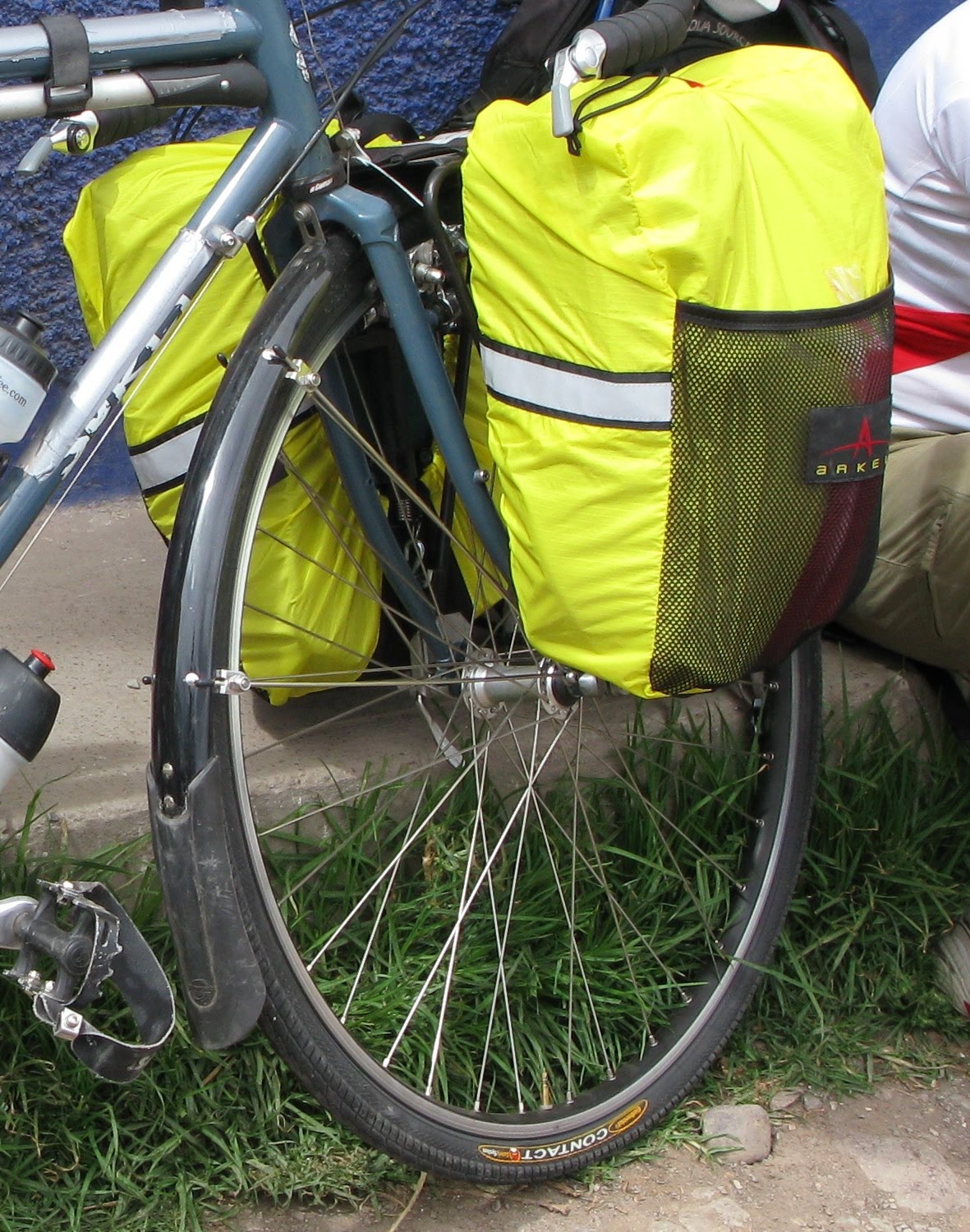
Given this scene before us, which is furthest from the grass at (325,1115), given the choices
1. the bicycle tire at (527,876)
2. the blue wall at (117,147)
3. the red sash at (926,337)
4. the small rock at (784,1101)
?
the blue wall at (117,147)

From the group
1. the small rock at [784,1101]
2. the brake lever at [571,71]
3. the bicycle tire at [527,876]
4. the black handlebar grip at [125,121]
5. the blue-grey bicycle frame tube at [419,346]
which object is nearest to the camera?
the brake lever at [571,71]

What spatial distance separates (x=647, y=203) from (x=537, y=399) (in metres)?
0.22

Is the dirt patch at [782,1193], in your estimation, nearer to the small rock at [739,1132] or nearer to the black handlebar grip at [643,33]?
the small rock at [739,1132]

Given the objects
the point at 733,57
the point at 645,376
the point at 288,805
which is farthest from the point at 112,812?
the point at 733,57

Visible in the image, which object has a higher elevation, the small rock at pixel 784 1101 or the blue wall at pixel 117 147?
the blue wall at pixel 117 147

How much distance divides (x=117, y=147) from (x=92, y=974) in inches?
61.7

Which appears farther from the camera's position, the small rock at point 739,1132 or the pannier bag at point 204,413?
the small rock at point 739,1132

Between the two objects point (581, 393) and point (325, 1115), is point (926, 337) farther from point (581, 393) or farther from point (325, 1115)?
point (325, 1115)

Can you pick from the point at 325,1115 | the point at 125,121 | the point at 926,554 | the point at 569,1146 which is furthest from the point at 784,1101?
the point at 125,121

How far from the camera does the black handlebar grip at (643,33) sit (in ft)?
4.42

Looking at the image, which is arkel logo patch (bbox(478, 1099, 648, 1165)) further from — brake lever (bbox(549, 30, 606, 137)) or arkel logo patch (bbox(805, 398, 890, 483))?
brake lever (bbox(549, 30, 606, 137))

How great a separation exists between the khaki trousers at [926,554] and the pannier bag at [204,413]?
0.80 metres

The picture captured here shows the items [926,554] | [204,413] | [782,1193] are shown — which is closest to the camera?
[204,413]

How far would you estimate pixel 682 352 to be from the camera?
1.34m
